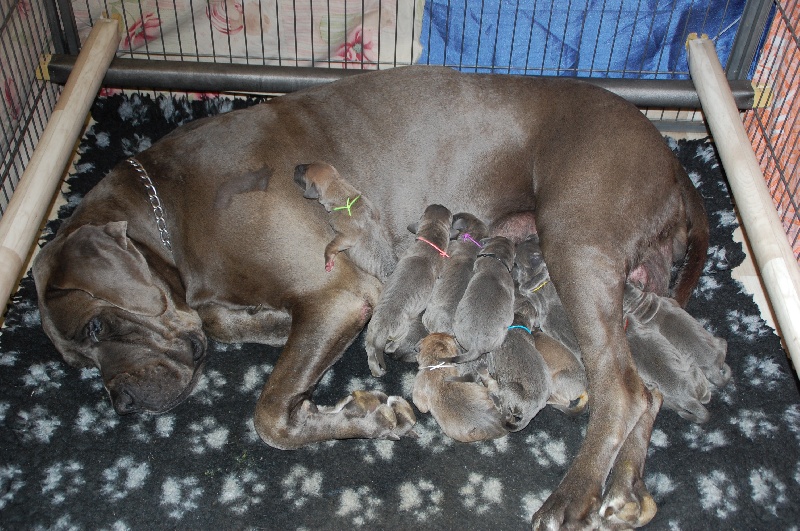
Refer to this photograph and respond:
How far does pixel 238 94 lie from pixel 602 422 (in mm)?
2729

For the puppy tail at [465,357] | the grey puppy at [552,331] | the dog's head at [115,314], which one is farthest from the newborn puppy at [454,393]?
the dog's head at [115,314]

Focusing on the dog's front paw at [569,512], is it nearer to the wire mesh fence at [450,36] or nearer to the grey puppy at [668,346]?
the grey puppy at [668,346]

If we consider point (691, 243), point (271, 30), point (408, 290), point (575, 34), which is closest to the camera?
point (408, 290)

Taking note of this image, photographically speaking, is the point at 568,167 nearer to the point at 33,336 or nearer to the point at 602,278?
the point at 602,278

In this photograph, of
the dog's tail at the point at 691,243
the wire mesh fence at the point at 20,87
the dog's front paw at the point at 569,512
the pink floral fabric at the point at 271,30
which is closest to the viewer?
the dog's front paw at the point at 569,512

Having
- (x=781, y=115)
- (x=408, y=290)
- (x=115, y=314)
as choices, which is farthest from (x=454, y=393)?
Result: (x=781, y=115)

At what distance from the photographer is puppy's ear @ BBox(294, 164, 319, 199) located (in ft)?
8.75

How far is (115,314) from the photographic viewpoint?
241cm

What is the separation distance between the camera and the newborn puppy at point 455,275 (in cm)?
262

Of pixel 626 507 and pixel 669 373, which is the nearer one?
pixel 626 507

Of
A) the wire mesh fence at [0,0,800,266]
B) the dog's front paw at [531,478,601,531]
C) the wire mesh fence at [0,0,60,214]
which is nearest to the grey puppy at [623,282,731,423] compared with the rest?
the dog's front paw at [531,478,601,531]

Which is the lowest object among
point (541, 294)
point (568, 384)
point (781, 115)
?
point (568, 384)

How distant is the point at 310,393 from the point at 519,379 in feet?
2.24

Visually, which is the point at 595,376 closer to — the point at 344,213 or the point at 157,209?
the point at 344,213
